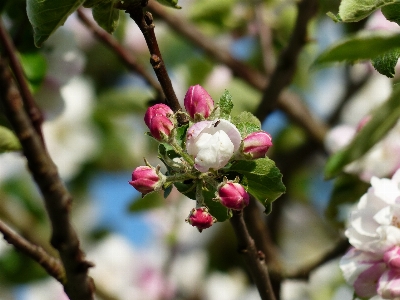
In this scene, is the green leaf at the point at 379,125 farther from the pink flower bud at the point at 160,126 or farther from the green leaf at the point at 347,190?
the green leaf at the point at 347,190

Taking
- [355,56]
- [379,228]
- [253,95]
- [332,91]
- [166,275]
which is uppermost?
[332,91]

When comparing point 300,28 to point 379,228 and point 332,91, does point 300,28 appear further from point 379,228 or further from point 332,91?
point 332,91

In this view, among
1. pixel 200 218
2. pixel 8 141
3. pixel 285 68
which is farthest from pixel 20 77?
pixel 285 68

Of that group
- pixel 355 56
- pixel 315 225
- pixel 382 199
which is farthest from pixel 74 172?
pixel 355 56

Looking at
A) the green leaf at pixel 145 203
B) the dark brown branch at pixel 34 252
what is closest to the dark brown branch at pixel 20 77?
the dark brown branch at pixel 34 252

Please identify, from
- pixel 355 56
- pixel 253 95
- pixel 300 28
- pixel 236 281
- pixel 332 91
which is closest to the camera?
pixel 355 56

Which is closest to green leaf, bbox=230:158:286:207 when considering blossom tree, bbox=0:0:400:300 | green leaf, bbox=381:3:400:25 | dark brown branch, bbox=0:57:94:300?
blossom tree, bbox=0:0:400:300

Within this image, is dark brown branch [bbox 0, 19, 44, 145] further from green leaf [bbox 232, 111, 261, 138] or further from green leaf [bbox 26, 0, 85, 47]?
green leaf [bbox 232, 111, 261, 138]
